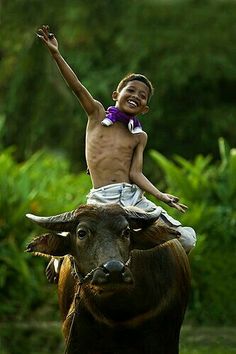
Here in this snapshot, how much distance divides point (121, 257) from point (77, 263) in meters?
0.31

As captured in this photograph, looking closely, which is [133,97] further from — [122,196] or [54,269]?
[54,269]

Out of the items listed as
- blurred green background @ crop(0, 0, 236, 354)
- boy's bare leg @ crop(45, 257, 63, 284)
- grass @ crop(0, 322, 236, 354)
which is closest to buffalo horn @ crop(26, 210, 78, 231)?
boy's bare leg @ crop(45, 257, 63, 284)

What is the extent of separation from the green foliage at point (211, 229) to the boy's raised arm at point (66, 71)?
7.37 metres

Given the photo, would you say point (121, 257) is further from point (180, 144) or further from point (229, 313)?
point (180, 144)

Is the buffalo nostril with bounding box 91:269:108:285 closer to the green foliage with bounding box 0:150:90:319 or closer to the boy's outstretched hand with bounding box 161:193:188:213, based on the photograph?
the boy's outstretched hand with bounding box 161:193:188:213

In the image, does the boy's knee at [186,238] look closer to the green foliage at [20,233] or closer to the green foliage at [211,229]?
the green foliage at [20,233]

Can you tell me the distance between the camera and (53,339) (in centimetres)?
1272

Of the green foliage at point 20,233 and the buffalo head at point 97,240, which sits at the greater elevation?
the green foliage at point 20,233

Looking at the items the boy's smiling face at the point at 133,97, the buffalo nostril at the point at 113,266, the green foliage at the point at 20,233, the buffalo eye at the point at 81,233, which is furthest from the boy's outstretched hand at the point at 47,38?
the green foliage at the point at 20,233

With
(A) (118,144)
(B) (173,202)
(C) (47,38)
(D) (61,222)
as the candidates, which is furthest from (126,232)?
(C) (47,38)

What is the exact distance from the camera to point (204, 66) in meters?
27.2

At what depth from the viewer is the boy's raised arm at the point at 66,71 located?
286 inches

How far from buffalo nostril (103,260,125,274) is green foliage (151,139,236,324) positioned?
8388 mm

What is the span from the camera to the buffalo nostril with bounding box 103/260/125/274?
635 cm
